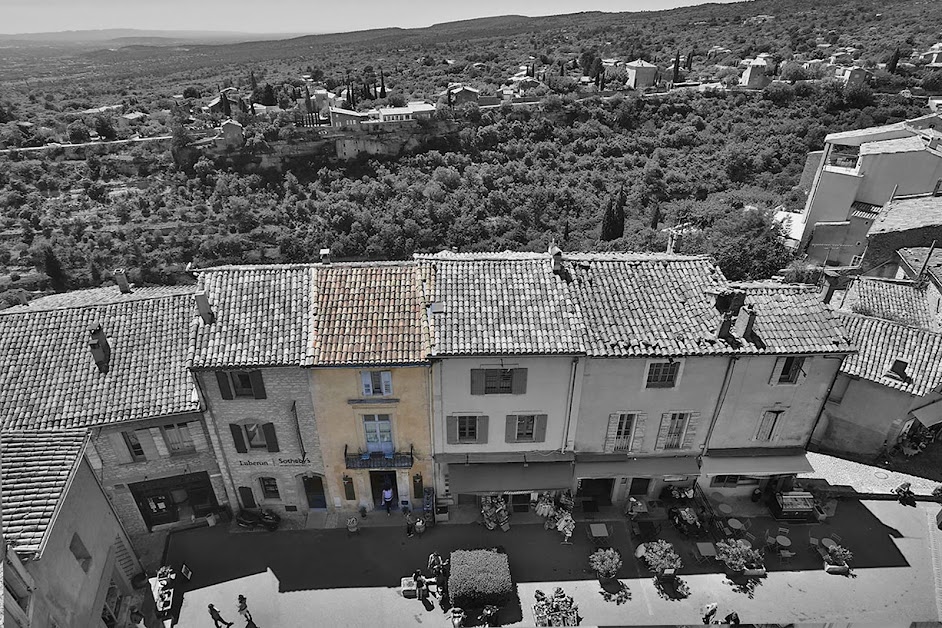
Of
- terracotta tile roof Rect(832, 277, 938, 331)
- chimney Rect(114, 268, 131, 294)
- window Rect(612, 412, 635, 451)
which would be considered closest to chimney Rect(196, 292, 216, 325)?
chimney Rect(114, 268, 131, 294)

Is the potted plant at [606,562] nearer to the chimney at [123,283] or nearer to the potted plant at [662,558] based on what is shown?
the potted plant at [662,558]

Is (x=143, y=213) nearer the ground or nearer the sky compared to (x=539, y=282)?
nearer the ground

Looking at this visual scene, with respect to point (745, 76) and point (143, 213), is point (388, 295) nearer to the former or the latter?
point (143, 213)

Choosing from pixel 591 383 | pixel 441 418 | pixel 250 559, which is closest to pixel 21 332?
pixel 250 559

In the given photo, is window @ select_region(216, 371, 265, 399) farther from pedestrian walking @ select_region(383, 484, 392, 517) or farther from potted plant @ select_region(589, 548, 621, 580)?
potted plant @ select_region(589, 548, 621, 580)

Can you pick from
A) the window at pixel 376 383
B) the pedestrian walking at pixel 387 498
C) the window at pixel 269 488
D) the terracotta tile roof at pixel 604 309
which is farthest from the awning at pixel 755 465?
the window at pixel 269 488

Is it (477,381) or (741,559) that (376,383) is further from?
(741,559)
